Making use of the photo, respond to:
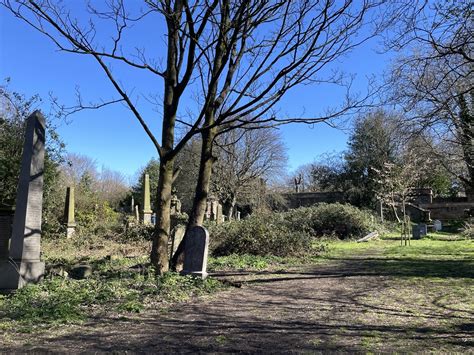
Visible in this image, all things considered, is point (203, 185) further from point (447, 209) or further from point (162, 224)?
point (447, 209)

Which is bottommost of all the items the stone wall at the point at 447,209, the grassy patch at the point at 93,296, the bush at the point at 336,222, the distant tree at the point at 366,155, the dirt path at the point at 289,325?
the dirt path at the point at 289,325

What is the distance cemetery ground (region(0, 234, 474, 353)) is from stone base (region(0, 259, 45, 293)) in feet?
1.21

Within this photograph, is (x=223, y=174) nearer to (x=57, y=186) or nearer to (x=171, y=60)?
(x=57, y=186)

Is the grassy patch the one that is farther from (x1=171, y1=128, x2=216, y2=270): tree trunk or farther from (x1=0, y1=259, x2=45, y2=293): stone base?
(x1=171, y1=128, x2=216, y2=270): tree trunk

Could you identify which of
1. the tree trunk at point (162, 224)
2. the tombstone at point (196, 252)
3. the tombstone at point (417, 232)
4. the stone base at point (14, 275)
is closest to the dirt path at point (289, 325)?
the tombstone at point (196, 252)

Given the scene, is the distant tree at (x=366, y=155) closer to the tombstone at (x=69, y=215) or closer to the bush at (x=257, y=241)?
the bush at (x=257, y=241)

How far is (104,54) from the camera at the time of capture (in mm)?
9344

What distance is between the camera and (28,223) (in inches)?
351

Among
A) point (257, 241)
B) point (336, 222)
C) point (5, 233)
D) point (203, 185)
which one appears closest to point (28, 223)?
point (5, 233)

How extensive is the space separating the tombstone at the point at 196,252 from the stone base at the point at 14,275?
10.2 ft

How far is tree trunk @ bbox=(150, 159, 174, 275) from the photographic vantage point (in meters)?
9.67

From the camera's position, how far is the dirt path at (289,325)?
4883 millimetres

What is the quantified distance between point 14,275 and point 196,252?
363 cm

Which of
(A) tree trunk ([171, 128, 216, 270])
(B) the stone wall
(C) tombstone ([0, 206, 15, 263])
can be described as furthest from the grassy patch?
(B) the stone wall
